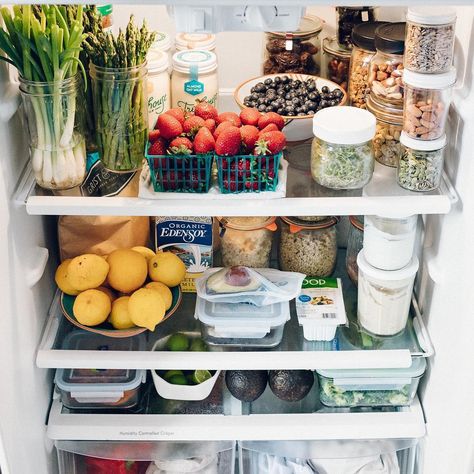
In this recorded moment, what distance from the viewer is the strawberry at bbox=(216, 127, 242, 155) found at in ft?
5.07

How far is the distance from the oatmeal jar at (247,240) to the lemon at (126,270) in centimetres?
19

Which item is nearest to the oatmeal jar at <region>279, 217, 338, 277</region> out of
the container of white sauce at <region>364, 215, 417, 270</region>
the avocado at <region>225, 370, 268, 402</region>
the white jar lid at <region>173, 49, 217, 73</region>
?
the container of white sauce at <region>364, 215, 417, 270</region>

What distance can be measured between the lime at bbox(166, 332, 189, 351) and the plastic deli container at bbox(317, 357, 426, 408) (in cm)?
29

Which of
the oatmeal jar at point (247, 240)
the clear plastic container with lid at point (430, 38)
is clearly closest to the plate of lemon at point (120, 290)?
the oatmeal jar at point (247, 240)

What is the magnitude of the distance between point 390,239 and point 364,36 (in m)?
0.40

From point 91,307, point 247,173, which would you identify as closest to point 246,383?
point 91,307

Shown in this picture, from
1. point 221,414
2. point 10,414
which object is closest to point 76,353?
point 10,414

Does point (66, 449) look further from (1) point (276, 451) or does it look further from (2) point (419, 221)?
(2) point (419, 221)

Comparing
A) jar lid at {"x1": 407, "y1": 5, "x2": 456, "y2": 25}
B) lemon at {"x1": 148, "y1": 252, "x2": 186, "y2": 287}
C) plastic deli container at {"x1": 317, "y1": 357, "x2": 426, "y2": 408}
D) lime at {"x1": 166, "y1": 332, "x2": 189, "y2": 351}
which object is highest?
jar lid at {"x1": 407, "y1": 5, "x2": 456, "y2": 25}

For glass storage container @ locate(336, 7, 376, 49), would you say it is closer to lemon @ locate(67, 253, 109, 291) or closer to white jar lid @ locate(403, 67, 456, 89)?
white jar lid @ locate(403, 67, 456, 89)

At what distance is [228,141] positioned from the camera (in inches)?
60.9

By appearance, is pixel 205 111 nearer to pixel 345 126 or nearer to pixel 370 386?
pixel 345 126

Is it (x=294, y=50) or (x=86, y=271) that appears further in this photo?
(x=294, y=50)

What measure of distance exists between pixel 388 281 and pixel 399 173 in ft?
0.75
